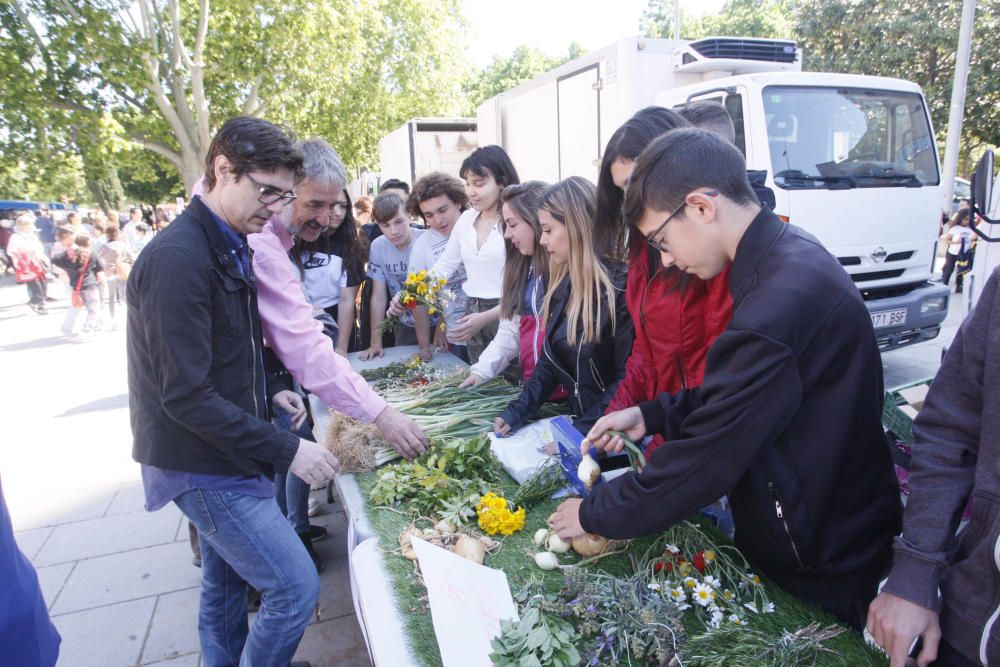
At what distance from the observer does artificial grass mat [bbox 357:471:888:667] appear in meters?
1.33

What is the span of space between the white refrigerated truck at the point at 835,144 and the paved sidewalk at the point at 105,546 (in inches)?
183

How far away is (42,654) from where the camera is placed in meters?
1.52

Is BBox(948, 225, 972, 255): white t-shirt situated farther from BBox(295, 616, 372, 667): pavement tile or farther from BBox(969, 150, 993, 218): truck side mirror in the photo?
BBox(295, 616, 372, 667): pavement tile

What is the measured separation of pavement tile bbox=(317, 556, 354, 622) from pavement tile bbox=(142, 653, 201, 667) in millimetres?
557

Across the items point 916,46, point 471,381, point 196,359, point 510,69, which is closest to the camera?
Result: point 196,359

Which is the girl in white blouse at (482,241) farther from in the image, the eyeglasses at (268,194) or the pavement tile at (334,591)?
the eyeglasses at (268,194)

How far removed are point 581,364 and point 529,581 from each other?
3.82 feet

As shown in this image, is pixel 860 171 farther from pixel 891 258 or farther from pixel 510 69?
pixel 510 69

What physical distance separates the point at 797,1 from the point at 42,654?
73.4 feet

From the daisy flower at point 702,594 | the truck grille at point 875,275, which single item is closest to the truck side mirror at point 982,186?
the truck grille at point 875,275

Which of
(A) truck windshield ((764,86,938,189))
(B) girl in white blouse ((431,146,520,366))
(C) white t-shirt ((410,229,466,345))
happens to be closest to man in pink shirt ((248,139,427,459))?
(B) girl in white blouse ((431,146,520,366))

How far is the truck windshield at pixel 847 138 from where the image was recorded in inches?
A: 214

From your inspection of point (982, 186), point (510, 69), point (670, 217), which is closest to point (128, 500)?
point (670, 217)

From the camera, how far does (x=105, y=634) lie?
9.98ft
